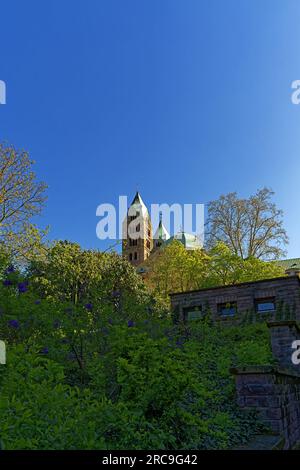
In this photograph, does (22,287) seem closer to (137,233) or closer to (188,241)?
(188,241)

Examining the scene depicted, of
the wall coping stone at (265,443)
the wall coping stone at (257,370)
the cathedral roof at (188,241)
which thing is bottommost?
the wall coping stone at (265,443)

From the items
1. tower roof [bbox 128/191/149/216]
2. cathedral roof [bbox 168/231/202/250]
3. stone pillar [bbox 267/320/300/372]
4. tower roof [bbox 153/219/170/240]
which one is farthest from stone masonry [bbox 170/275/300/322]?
tower roof [bbox 153/219/170/240]

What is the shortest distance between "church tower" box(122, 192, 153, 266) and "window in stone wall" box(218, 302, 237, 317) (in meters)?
59.2

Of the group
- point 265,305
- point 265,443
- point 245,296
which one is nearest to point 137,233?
point 245,296

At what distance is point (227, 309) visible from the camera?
1664 cm

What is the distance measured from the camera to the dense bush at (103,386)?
348 cm

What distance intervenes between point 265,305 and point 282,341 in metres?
7.69

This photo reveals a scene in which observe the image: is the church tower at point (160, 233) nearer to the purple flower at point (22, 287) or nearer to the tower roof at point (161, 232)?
the tower roof at point (161, 232)

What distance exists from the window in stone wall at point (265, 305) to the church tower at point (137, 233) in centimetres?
6012

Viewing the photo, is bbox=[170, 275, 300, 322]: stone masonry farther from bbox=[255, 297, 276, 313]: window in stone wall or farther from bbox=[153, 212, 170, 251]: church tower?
bbox=[153, 212, 170, 251]: church tower

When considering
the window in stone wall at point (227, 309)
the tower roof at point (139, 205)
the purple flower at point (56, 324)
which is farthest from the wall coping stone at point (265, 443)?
the tower roof at point (139, 205)

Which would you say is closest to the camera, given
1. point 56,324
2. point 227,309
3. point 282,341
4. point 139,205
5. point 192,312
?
point 56,324

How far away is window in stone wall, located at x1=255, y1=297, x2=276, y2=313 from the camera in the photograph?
15.8 m

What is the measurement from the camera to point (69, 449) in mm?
3164
